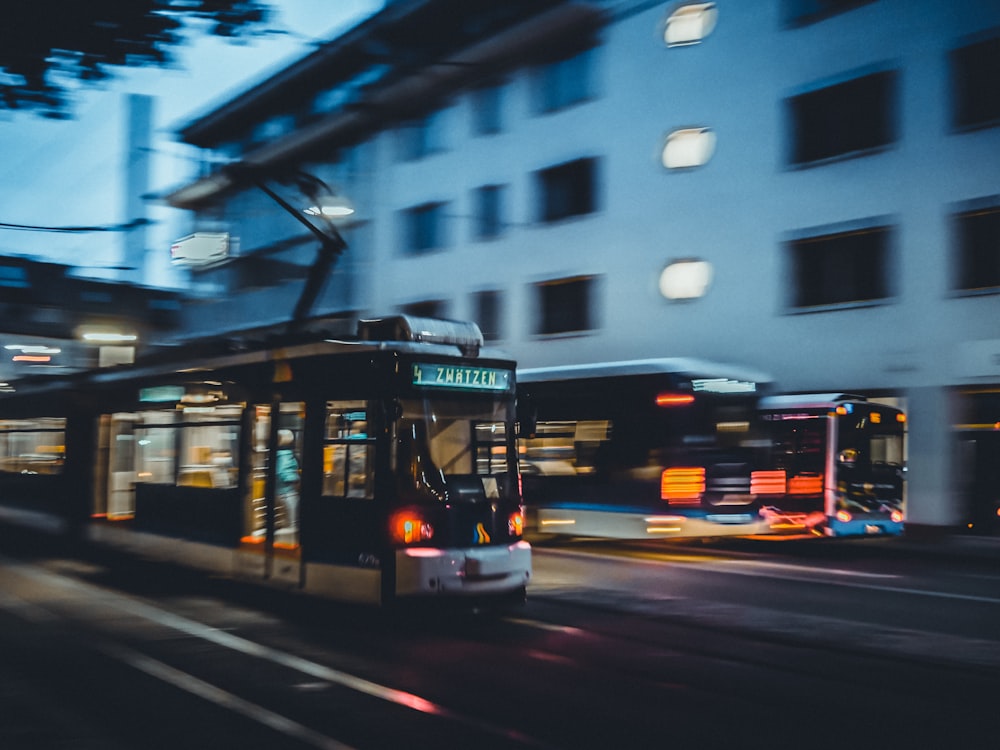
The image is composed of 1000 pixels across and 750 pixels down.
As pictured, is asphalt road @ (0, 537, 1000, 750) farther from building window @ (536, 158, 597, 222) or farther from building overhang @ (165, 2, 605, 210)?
building window @ (536, 158, 597, 222)

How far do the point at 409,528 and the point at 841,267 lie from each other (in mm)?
14589

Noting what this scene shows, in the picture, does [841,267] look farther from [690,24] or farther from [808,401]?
[690,24]

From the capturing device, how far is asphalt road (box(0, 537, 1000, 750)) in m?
5.77

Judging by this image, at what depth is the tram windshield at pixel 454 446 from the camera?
9.06 metres

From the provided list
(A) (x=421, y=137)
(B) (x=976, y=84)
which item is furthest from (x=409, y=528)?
(A) (x=421, y=137)

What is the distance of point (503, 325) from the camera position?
28.8 metres

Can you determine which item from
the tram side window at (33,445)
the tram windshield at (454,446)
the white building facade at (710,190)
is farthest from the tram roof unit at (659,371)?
the tram side window at (33,445)

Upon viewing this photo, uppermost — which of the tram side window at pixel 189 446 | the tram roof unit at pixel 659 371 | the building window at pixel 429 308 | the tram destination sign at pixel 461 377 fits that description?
the building window at pixel 429 308

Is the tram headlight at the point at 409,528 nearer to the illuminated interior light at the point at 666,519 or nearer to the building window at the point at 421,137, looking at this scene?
the illuminated interior light at the point at 666,519

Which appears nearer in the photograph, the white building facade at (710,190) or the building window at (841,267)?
the white building facade at (710,190)

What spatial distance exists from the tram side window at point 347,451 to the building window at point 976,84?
564 inches

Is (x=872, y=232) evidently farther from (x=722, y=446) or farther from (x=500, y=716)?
(x=500, y=716)

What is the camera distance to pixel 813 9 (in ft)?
69.9

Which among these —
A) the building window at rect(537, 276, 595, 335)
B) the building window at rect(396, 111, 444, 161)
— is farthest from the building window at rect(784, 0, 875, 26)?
the building window at rect(396, 111, 444, 161)
